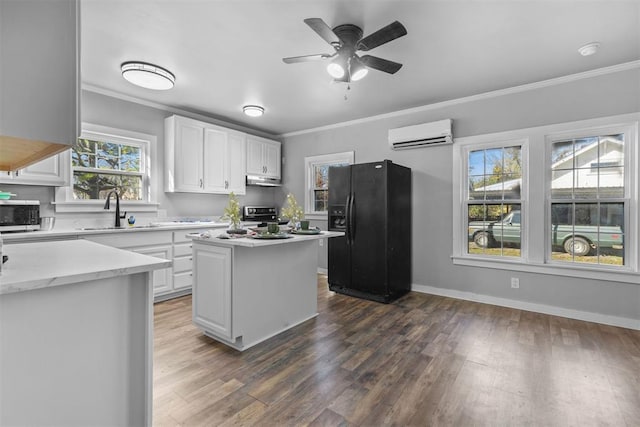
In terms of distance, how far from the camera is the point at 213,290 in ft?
Answer: 8.40

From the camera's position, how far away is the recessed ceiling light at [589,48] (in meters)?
2.57

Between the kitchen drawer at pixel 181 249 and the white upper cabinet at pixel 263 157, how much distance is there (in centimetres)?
169

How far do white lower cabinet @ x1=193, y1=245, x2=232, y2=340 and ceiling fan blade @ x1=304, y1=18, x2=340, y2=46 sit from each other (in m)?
1.70

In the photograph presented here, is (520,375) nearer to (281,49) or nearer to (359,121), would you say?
(281,49)

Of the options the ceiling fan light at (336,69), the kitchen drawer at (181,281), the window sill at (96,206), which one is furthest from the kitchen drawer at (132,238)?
the ceiling fan light at (336,69)

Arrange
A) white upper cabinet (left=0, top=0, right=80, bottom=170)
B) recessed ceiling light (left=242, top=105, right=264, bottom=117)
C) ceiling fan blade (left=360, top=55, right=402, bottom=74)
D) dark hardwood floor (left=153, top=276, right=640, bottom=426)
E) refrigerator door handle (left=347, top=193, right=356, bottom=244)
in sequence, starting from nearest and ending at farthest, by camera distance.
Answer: white upper cabinet (left=0, top=0, right=80, bottom=170) → dark hardwood floor (left=153, top=276, right=640, bottom=426) → ceiling fan blade (left=360, top=55, right=402, bottom=74) → refrigerator door handle (left=347, top=193, right=356, bottom=244) → recessed ceiling light (left=242, top=105, right=264, bottom=117)

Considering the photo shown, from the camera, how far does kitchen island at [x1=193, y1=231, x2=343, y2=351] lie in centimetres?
242

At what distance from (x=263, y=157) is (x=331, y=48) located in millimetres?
2924

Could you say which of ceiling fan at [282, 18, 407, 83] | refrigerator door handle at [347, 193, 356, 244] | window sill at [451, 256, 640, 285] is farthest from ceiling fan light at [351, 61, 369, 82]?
window sill at [451, 256, 640, 285]

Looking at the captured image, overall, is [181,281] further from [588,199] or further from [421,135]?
[588,199]

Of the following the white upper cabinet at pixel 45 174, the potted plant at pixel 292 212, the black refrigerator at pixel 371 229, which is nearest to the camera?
the potted plant at pixel 292 212

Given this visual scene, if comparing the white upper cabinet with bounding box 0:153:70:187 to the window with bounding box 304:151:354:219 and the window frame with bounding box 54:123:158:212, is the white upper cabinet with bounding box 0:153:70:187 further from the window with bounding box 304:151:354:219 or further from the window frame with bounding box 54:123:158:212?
the window with bounding box 304:151:354:219

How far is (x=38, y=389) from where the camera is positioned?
977 mm

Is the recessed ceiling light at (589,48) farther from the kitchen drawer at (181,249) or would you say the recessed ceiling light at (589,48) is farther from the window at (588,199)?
the kitchen drawer at (181,249)
